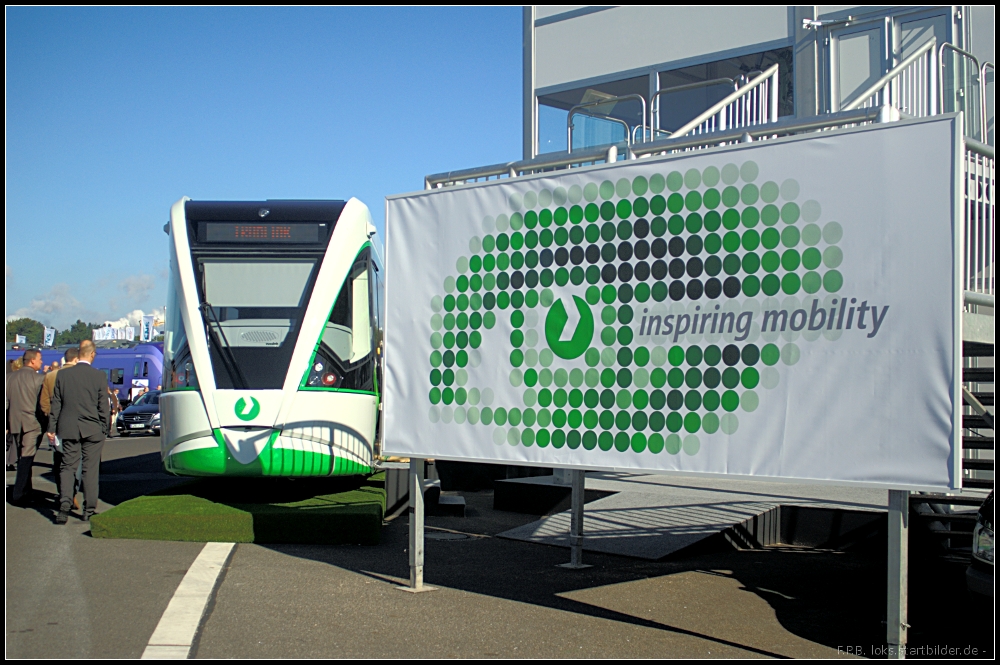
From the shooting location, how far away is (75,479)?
10.3 metres

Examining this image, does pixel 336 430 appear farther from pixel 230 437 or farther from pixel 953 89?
pixel 953 89

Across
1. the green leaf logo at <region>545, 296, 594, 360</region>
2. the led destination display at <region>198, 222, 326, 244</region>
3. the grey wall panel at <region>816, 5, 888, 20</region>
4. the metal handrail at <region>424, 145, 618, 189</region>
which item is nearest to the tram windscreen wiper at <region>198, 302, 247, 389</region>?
the led destination display at <region>198, 222, 326, 244</region>

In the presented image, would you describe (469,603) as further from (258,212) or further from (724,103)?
(724,103)

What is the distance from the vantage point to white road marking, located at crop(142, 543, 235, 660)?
528 centimetres

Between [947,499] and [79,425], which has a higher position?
[79,425]

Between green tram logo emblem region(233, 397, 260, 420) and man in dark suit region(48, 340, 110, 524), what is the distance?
1809 mm

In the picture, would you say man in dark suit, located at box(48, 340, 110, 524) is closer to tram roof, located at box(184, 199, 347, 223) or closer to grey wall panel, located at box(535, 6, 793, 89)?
tram roof, located at box(184, 199, 347, 223)

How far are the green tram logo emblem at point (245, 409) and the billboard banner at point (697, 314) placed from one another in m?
2.93

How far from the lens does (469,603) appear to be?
21.6 ft

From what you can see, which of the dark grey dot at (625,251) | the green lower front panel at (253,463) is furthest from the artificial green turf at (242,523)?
the dark grey dot at (625,251)

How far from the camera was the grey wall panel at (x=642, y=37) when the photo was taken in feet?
44.2

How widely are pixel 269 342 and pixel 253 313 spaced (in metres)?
0.46

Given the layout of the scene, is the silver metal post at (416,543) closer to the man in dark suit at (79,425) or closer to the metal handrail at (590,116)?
the man in dark suit at (79,425)

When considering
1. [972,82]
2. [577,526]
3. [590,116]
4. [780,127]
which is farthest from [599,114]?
[780,127]
